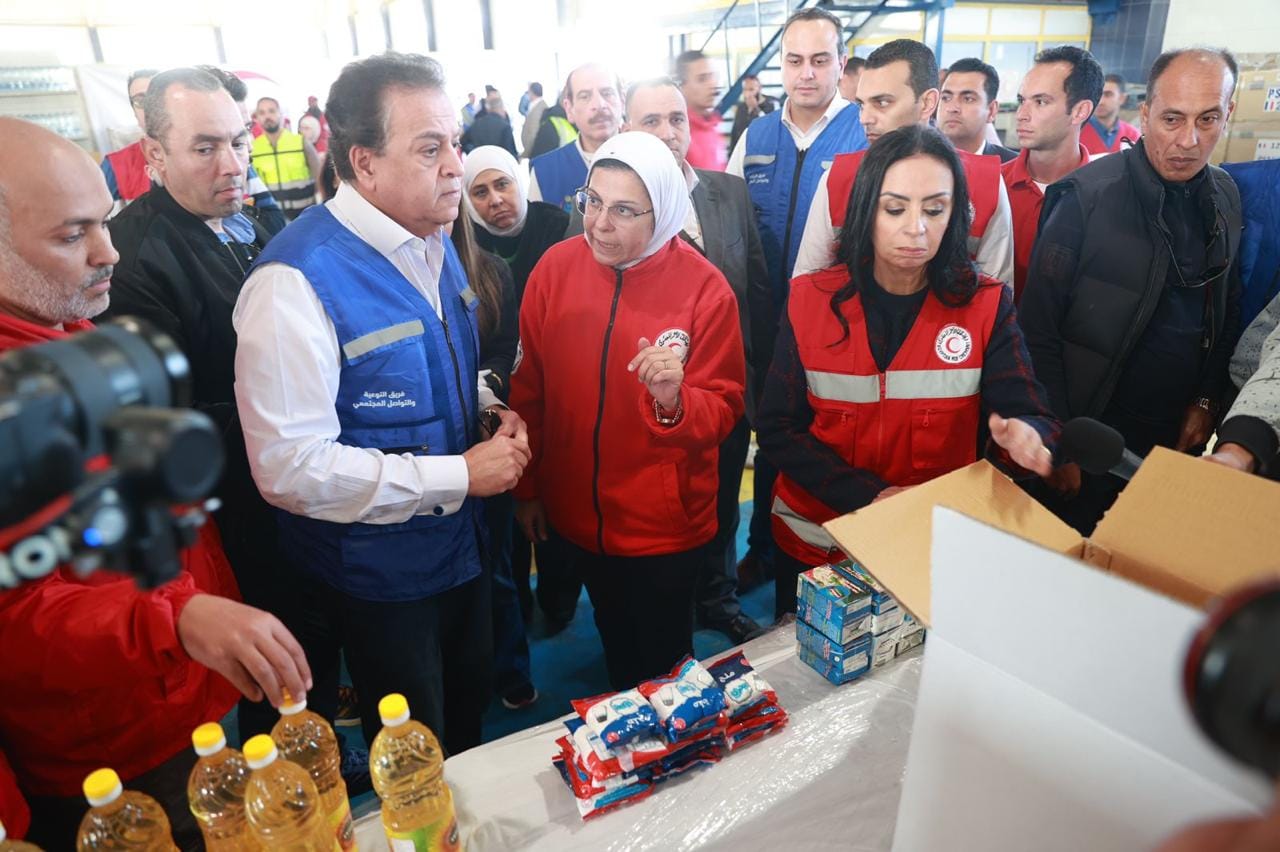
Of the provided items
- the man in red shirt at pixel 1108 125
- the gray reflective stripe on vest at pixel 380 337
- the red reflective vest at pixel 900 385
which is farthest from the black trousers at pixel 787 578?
the man in red shirt at pixel 1108 125

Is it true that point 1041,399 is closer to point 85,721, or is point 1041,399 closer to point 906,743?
point 906,743

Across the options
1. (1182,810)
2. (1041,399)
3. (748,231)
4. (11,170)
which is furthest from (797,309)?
(11,170)

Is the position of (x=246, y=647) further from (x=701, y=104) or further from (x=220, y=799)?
(x=701, y=104)

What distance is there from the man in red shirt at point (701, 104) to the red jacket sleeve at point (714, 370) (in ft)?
7.02

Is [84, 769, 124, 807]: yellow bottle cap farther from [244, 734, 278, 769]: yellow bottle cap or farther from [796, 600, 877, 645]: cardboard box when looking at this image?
[796, 600, 877, 645]: cardboard box

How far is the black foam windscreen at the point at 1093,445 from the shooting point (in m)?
1.02

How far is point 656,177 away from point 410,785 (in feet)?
4.45

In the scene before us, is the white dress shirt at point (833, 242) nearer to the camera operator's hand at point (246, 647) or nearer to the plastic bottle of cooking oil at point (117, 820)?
the camera operator's hand at point (246, 647)

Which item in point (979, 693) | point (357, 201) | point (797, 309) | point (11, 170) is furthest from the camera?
point (797, 309)

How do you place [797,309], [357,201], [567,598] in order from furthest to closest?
1. [567,598]
2. [797,309]
3. [357,201]

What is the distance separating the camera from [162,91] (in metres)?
1.94

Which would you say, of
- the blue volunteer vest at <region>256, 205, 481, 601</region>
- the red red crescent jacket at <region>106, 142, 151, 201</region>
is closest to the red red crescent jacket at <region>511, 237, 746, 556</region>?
the blue volunteer vest at <region>256, 205, 481, 601</region>

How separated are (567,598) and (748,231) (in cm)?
150

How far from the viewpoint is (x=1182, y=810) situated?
1.79 ft
